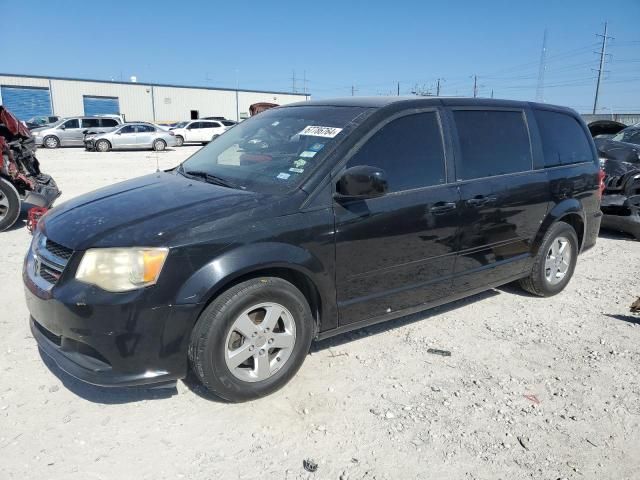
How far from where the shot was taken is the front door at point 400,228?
10.4 ft

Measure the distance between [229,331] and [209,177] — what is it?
1251mm

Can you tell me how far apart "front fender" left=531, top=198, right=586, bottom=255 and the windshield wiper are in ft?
9.42

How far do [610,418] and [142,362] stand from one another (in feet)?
8.98

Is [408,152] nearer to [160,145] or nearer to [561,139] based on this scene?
[561,139]

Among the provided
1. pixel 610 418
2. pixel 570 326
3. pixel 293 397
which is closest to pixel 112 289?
pixel 293 397

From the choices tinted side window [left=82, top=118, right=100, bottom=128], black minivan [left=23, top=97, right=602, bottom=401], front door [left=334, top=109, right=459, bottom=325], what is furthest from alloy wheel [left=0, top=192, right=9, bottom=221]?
tinted side window [left=82, top=118, right=100, bottom=128]

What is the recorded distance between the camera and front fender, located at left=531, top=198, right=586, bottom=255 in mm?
4488

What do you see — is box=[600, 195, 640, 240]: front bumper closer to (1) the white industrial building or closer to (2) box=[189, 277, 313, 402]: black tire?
(2) box=[189, 277, 313, 402]: black tire

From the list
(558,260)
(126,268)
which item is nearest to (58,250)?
(126,268)

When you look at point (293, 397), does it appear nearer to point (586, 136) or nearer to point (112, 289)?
point (112, 289)

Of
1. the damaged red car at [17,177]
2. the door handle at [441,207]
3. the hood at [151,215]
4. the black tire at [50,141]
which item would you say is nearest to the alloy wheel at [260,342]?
the hood at [151,215]

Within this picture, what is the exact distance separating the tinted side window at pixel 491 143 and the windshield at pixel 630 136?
7281mm

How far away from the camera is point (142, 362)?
260 cm

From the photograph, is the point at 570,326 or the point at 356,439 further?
the point at 570,326
